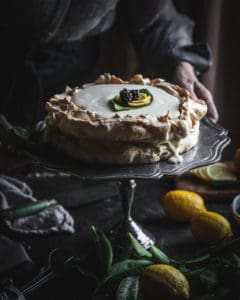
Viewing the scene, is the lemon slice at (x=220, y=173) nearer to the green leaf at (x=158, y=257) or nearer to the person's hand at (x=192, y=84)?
the person's hand at (x=192, y=84)

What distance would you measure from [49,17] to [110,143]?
582mm

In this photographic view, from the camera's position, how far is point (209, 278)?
115cm

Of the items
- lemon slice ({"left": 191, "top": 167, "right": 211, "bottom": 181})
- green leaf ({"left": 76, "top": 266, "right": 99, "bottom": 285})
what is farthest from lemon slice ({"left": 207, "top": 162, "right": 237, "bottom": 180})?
green leaf ({"left": 76, "top": 266, "right": 99, "bottom": 285})

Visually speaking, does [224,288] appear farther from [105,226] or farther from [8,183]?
[8,183]

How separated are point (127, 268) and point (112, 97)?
16.0 inches

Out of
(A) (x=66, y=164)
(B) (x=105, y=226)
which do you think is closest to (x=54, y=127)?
(A) (x=66, y=164)

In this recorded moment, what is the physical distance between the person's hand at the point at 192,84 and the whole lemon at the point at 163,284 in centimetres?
49

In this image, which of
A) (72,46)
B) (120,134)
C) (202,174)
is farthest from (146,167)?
(72,46)

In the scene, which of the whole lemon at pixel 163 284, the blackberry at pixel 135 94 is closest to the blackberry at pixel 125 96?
the blackberry at pixel 135 94

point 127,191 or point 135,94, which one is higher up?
point 135,94

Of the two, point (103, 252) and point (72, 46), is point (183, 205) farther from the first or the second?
point (72, 46)

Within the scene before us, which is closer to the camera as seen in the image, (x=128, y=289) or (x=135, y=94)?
(x=128, y=289)

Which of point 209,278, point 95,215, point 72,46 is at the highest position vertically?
point 72,46

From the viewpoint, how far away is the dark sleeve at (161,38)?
1710 millimetres
